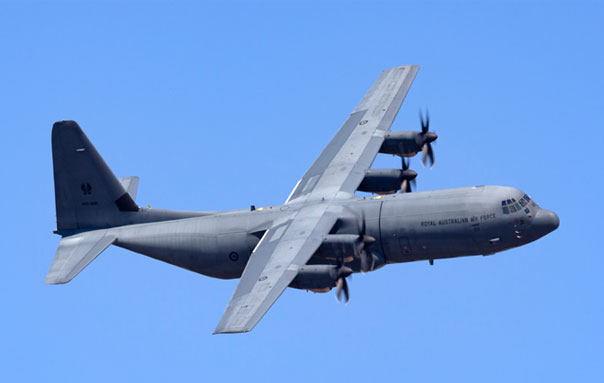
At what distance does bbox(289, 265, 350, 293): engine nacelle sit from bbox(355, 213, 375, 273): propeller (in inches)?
86.0

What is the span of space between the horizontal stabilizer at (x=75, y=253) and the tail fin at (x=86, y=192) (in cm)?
83

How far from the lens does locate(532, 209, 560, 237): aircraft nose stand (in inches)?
2261

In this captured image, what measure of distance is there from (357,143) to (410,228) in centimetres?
851

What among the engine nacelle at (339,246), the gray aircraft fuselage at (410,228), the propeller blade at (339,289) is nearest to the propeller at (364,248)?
the engine nacelle at (339,246)

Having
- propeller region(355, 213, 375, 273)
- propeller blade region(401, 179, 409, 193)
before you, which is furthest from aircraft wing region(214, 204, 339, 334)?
propeller blade region(401, 179, 409, 193)

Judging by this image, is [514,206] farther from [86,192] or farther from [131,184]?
[86,192]

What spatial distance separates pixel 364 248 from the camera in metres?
55.9

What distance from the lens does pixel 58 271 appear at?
58.5m

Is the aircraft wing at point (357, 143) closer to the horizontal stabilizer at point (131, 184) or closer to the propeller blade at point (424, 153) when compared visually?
the propeller blade at point (424, 153)

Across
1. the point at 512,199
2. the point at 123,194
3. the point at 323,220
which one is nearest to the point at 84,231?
the point at 123,194

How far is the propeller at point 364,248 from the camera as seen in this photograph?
182ft

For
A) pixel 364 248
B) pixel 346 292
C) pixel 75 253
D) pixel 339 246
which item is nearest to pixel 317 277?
pixel 346 292

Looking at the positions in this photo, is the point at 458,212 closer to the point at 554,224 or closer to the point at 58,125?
the point at 554,224

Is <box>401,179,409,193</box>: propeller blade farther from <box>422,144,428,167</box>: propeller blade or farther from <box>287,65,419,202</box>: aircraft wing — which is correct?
<box>422,144,428,167</box>: propeller blade
